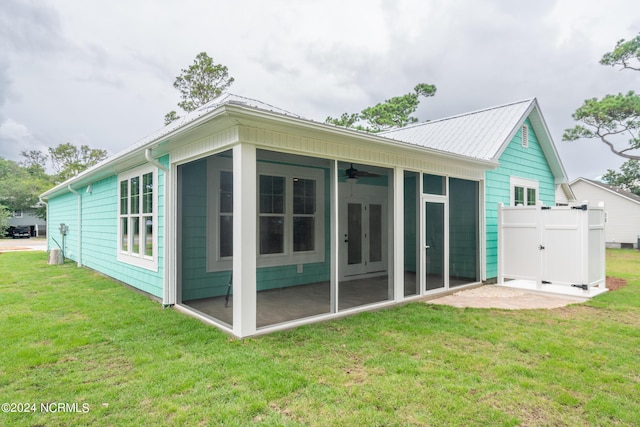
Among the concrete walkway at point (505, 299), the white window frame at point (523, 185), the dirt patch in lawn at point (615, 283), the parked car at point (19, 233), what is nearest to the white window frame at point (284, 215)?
the concrete walkway at point (505, 299)

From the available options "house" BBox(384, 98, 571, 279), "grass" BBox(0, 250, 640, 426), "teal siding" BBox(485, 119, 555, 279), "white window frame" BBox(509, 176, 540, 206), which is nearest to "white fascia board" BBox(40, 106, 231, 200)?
"grass" BBox(0, 250, 640, 426)

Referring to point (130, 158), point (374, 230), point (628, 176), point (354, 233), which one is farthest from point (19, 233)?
point (628, 176)

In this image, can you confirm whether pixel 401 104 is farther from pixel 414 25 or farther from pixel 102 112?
pixel 102 112

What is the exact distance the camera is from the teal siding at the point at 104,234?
223 inches

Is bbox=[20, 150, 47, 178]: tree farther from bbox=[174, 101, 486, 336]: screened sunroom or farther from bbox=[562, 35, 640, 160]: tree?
bbox=[562, 35, 640, 160]: tree

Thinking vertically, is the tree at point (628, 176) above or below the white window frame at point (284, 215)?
above

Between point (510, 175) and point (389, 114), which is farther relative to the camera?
point (389, 114)

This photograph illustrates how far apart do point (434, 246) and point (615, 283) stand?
4606mm

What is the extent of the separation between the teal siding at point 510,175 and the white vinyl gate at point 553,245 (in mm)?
250

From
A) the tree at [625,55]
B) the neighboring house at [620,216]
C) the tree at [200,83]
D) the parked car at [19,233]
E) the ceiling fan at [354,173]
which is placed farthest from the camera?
the parked car at [19,233]

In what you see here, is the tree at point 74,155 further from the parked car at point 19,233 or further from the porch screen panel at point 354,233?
the porch screen panel at point 354,233

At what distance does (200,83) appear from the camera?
2067cm

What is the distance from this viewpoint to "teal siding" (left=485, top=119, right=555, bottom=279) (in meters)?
7.62

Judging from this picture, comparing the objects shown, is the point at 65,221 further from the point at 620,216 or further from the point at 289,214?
the point at 620,216
